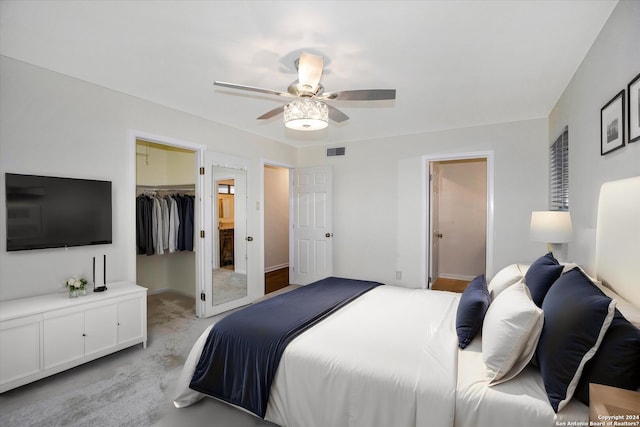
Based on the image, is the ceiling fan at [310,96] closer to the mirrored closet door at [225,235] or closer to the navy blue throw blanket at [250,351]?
the navy blue throw blanket at [250,351]

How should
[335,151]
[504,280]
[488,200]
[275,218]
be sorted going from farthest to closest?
[275,218]
[335,151]
[488,200]
[504,280]

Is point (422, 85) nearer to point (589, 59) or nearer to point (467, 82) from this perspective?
point (467, 82)

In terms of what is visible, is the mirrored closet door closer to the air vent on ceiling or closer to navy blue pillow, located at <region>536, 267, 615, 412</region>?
the air vent on ceiling

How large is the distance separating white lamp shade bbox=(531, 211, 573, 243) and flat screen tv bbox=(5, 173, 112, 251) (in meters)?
3.85

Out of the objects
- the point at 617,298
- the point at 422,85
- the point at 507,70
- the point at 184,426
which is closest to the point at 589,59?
the point at 507,70

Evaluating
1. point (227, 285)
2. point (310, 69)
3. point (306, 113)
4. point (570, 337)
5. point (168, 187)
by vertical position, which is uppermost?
point (310, 69)

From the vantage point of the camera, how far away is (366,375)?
60.9 inches

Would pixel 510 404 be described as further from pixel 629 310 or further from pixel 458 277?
pixel 458 277

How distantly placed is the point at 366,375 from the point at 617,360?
997mm

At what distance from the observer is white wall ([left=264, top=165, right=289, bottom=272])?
22.4ft

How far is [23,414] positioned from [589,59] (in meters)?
4.59

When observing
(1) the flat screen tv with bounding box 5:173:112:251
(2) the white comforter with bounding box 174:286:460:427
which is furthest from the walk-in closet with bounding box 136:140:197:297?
(2) the white comforter with bounding box 174:286:460:427

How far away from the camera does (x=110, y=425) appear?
1.94 metres

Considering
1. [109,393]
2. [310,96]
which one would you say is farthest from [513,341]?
[109,393]
